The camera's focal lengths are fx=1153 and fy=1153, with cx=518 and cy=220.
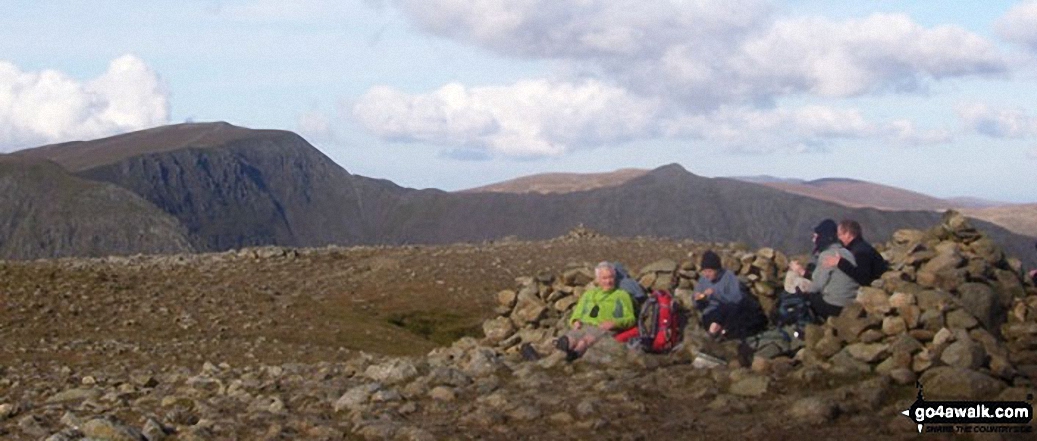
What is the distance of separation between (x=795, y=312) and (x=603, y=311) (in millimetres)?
2521

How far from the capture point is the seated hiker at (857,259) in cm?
1508

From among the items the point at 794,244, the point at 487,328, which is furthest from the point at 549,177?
the point at 487,328

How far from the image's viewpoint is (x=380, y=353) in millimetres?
20438

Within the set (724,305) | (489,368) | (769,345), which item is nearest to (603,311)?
(724,305)

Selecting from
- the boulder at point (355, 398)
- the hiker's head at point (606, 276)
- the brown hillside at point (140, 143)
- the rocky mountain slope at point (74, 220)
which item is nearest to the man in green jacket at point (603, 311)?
the hiker's head at point (606, 276)

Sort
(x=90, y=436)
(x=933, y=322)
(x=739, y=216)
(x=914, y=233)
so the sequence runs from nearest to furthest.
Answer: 1. (x=90, y=436)
2. (x=933, y=322)
3. (x=914, y=233)
4. (x=739, y=216)

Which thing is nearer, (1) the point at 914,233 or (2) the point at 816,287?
(2) the point at 816,287

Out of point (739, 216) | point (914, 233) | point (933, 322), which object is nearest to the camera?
point (933, 322)

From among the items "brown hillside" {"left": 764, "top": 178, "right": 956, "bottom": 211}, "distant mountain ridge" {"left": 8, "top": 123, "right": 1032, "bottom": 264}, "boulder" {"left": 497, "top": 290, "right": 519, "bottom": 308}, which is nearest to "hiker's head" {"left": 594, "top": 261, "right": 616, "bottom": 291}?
"boulder" {"left": 497, "top": 290, "right": 519, "bottom": 308}

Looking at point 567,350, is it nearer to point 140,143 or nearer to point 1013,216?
point 1013,216

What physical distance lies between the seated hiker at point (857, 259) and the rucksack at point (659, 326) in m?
2.15

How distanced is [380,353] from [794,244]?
8831cm

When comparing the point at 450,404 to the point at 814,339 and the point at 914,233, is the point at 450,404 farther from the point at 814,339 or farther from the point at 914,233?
the point at 914,233

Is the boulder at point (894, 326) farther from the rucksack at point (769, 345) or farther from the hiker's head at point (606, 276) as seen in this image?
the hiker's head at point (606, 276)
